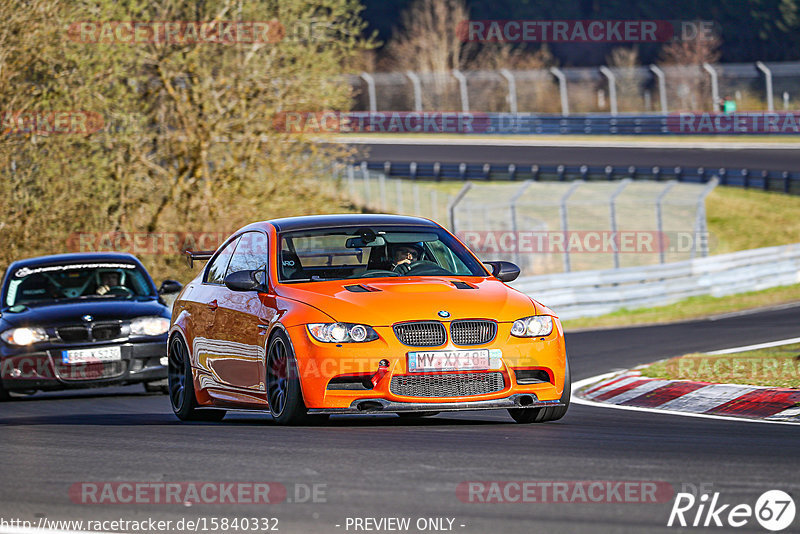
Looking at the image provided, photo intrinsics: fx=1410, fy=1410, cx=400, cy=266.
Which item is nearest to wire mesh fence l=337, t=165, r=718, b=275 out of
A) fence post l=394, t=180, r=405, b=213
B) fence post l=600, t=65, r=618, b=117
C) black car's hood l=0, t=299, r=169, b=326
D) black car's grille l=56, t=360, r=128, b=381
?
fence post l=394, t=180, r=405, b=213

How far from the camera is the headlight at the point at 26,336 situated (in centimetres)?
1391

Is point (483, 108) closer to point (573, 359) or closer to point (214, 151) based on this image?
point (214, 151)

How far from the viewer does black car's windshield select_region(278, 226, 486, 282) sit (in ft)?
32.4

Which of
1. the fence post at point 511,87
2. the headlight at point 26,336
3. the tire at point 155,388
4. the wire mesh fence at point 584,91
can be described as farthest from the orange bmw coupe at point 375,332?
the wire mesh fence at point 584,91

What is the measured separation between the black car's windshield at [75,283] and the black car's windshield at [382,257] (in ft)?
17.6

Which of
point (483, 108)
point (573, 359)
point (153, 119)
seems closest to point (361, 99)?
point (483, 108)

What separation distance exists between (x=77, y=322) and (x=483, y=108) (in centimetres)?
5476

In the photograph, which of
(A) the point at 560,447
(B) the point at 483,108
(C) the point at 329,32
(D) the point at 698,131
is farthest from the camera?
(B) the point at 483,108

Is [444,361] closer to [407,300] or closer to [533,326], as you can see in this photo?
[407,300]

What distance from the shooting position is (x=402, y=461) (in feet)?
24.3

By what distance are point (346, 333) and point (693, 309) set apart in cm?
1776

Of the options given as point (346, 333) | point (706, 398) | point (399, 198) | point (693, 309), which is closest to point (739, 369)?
point (706, 398)

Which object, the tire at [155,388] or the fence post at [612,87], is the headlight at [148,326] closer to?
the tire at [155,388]

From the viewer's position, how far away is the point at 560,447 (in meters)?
7.90
